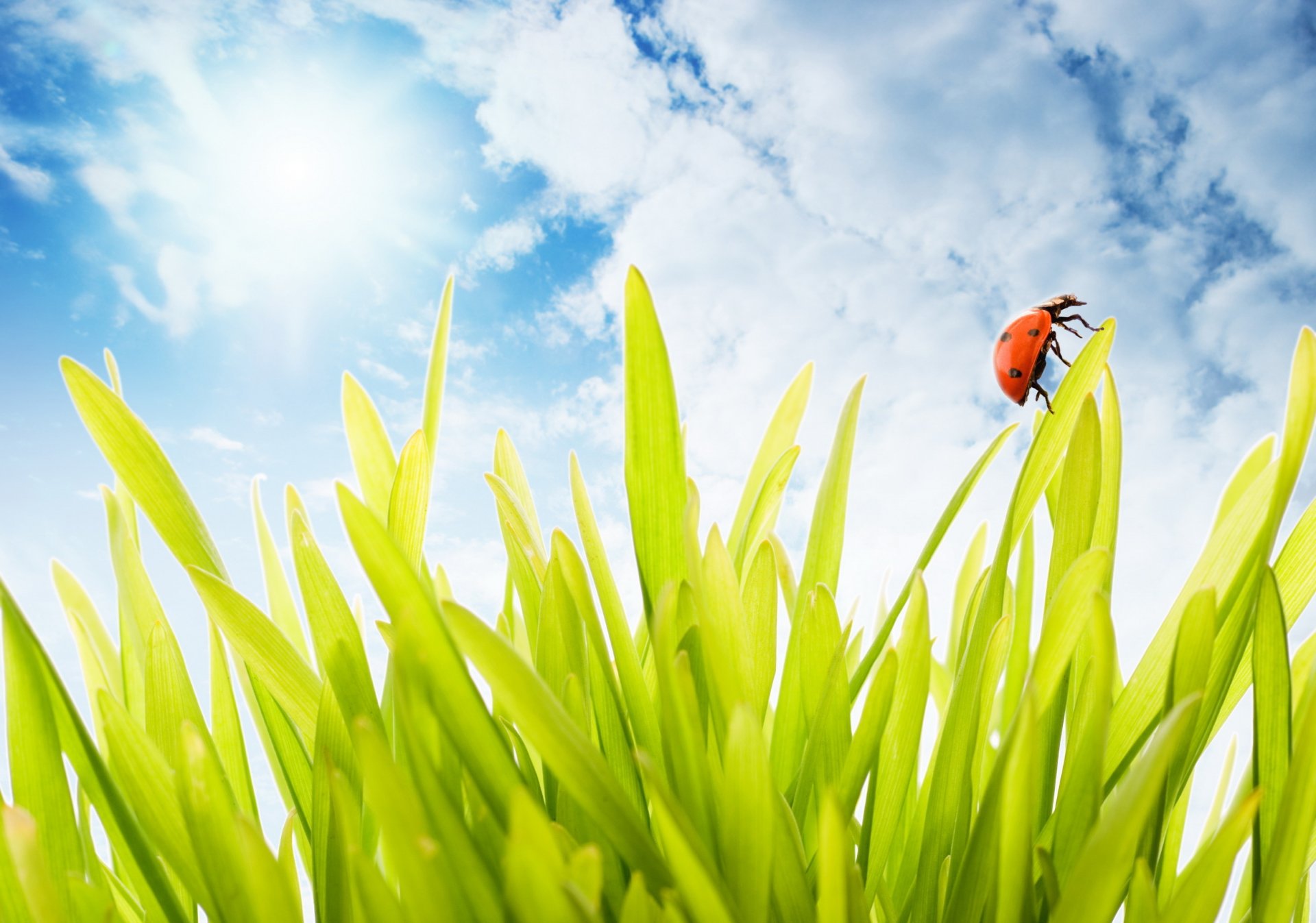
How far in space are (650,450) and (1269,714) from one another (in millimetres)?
327

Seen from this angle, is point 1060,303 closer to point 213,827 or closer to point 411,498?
point 411,498

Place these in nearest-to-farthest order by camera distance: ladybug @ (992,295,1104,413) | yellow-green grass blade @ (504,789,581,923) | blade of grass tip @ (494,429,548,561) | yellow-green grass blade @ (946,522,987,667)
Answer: yellow-green grass blade @ (504,789,581,923) < blade of grass tip @ (494,429,548,561) < yellow-green grass blade @ (946,522,987,667) < ladybug @ (992,295,1104,413)

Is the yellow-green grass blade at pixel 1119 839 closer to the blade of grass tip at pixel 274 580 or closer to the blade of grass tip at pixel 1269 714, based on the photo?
the blade of grass tip at pixel 1269 714

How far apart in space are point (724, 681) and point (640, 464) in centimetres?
12

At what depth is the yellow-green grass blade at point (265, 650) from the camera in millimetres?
405

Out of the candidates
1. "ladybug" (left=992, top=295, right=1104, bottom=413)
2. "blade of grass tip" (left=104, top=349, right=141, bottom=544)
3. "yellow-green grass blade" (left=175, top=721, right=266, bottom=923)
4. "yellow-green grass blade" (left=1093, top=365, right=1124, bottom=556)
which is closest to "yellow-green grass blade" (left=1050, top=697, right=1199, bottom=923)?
"yellow-green grass blade" (left=1093, top=365, right=1124, bottom=556)

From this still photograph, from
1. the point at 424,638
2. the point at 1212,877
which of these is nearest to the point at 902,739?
the point at 1212,877

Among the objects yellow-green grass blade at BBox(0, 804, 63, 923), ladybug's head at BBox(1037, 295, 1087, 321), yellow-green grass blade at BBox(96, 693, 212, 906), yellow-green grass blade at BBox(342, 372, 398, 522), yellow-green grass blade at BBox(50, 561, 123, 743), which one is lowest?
yellow-green grass blade at BBox(0, 804, 63, 923)

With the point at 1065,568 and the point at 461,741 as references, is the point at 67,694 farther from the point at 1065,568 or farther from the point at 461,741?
the point at 1065,568

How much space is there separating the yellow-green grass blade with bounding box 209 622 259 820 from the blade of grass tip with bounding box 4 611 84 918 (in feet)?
0.44

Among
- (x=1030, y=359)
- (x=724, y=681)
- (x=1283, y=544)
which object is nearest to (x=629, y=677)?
(x=724, y=681)

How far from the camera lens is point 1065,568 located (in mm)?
478

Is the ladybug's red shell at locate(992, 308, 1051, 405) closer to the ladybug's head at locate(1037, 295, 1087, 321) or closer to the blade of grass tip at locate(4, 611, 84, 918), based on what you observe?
the ladybug's head at locate(1037, 295, 1087, 321)

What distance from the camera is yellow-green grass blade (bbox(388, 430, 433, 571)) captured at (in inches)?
16.9
